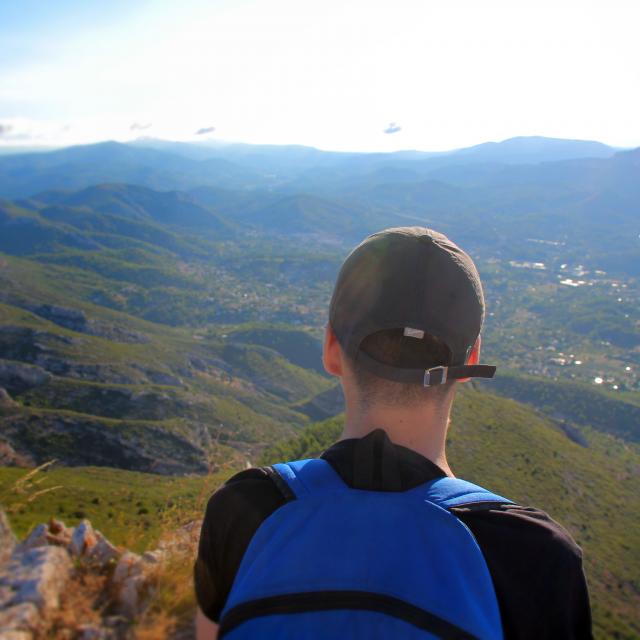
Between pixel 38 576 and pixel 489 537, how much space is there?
13.7 ft

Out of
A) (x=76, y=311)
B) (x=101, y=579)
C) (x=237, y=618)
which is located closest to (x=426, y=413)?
(x=237, y=618)

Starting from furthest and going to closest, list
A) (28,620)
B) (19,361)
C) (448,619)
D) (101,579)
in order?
1. (19,361)
2. (101,579)
3. (28,620)
4. (448,619)

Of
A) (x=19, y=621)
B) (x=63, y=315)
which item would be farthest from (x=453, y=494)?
(x=63, y=315)

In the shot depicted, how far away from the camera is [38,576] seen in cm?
440

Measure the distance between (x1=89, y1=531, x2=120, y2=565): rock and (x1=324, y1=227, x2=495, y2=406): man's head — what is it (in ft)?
15.3

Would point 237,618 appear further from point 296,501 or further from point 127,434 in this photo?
point 127,434

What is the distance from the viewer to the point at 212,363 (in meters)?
154

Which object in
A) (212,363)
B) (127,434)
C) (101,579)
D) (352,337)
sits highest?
(352,337)

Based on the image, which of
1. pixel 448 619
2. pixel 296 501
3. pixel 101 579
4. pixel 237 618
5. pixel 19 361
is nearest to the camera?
pixel 448 619

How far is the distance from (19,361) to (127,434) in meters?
36.0

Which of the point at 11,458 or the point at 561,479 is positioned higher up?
the point at 11,458

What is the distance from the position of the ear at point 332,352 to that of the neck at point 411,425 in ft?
0.99

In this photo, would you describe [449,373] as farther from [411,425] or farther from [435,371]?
[411,425]

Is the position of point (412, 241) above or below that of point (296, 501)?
above
